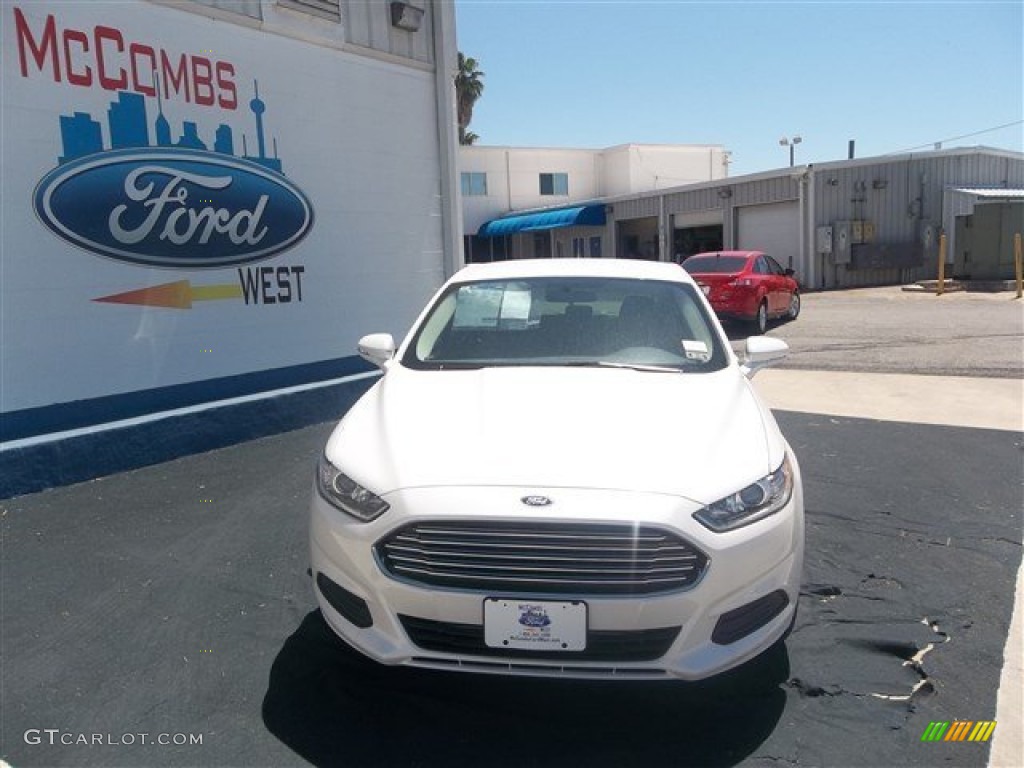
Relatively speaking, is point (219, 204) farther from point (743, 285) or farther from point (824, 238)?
point (824, 238)

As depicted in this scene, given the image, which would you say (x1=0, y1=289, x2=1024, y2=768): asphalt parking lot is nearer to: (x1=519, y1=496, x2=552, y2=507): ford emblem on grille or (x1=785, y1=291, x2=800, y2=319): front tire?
(x1=519, y1=496, x2=552, y2=507): ford emblem on grille

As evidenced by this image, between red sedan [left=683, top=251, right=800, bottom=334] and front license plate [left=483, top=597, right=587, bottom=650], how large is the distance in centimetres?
1176

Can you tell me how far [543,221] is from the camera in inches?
1336

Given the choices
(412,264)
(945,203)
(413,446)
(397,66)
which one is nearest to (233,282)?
(412,264)

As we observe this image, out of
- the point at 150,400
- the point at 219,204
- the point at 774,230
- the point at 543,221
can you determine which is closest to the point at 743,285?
the point at 219,204

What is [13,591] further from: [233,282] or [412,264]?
[412,264]

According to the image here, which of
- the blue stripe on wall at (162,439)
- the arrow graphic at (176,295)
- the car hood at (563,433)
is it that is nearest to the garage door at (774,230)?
the blue stripe on wall at (162,439)

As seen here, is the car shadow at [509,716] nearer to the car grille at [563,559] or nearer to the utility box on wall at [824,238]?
the car grille at [563,559]

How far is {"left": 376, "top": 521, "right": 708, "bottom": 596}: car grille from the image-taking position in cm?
248

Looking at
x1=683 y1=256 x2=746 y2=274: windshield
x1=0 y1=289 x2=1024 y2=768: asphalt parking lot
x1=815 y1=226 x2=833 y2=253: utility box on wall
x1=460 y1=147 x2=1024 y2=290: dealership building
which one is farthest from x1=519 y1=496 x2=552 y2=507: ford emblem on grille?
x1=815 y1=226 x2=833 y2=253: utility box on wall

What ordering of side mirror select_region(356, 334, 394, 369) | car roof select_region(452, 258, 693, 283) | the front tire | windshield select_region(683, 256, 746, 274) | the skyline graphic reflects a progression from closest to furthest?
side mirror select_region(356, 334, 394, 369)
car roof select_region(452, 258, 693, 283)
the skyline graphic
windshield select_region(683, 256, 746, 274)
the front tire

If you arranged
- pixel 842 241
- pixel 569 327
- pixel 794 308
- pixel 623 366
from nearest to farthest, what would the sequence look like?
pixel 623 366 < pixel 569 327 < pixel 794 308 < pixel 842 241

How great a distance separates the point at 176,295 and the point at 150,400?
2.96 ft

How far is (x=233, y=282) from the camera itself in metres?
6.95
